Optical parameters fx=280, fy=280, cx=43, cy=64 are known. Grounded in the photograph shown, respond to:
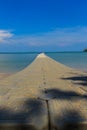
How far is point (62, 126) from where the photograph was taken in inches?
174

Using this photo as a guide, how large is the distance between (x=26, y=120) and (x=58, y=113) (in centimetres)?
69

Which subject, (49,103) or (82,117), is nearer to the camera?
(82,117)

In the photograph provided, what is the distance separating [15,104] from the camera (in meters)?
5.83

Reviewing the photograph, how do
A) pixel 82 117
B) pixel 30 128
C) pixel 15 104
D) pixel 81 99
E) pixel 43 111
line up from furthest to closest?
1. pixel 81 99
2. pixel 15 104
3. pixel 43 111
4. pixel 82 117
5. pixel 30 128

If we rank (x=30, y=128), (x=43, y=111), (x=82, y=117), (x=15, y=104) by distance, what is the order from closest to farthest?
(x=30, y=128) < (x=82, y=117) < (x=43, y=111) < (x=15, y=104)

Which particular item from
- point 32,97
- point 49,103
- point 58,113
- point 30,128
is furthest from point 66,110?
point 32,97

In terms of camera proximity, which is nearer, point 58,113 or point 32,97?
point 58,113

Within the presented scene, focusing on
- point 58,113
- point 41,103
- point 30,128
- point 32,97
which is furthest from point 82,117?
point 32,97

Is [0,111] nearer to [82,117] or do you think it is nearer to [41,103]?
[41,103]

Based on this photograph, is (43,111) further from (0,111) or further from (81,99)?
(81,99)

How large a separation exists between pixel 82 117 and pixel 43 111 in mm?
769

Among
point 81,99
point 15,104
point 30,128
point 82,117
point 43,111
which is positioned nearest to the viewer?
point 30,128

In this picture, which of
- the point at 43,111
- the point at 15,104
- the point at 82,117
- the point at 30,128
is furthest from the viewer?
the point at 15,104

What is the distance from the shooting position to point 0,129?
175 inches
